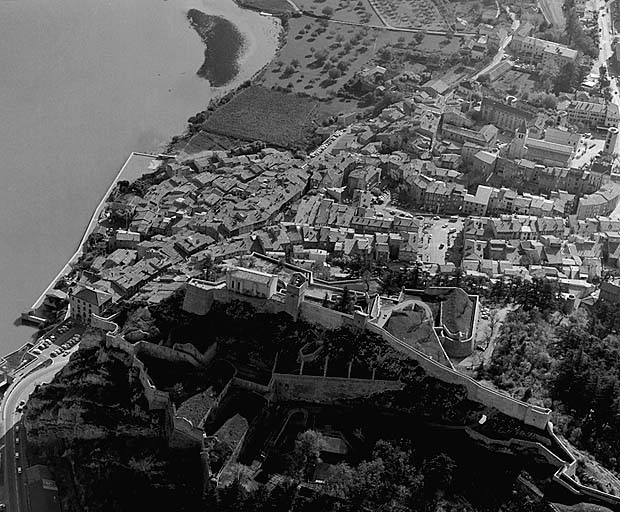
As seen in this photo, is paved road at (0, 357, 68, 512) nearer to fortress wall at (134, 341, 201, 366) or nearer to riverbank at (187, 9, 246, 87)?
Answer: fortress wall at (134, 341, 201, 366)

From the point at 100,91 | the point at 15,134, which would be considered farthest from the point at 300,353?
the point at 100,91

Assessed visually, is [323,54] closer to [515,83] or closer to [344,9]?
[344,9]

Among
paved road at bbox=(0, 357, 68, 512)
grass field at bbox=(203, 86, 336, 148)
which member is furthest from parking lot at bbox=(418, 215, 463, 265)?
paved road at bbox=(0, 357, 68, 512)

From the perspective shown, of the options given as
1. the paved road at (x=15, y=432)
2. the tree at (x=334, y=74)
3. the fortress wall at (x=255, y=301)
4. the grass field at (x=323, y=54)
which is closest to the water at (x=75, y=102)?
the grass field at (x=323, y=54)

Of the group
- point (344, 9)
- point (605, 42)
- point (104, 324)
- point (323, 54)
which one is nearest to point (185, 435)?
point (104, 324)

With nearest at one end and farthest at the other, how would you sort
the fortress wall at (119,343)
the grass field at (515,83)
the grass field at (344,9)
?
the fortress wall at (119,343) → the grass field at (515,83) → the grass field at (344,9)

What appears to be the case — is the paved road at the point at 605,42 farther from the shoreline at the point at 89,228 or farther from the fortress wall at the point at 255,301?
the fortress wall at the point at 255,301

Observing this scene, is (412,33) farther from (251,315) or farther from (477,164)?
(251,315)
